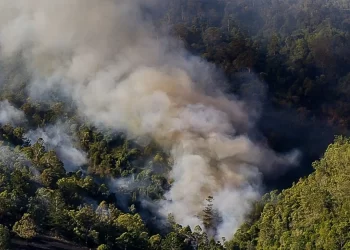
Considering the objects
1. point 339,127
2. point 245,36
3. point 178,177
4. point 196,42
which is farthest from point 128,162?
point 245,36

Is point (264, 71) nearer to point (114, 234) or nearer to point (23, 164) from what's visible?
point (23, 164)

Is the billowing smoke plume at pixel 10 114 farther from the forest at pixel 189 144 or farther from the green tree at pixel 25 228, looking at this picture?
the green tree at pixel 25 228

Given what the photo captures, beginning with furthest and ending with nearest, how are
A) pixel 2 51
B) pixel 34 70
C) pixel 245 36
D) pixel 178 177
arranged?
pixel 245 36 → pixel 2 51 → pixel 34 70 → pixel 178 177

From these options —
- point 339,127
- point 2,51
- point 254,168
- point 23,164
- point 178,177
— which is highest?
point 2,51

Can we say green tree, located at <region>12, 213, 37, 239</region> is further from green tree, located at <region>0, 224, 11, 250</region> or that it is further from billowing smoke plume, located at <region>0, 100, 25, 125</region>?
billowing smoke plume, located at <region>0, 100, 25, 125</region>

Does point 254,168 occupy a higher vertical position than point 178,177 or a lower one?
higher

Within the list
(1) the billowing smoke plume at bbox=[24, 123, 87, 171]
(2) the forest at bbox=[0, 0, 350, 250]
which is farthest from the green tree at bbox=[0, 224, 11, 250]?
(1) the billowing smoke plume at bbox=[24, 123, 87, 171]

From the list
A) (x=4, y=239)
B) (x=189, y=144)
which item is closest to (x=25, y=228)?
(x=4, y=239)

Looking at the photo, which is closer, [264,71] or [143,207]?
[143,207]
